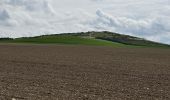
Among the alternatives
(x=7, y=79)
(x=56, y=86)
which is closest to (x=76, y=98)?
(x=56, y=86)

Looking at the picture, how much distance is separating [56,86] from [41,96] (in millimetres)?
3134

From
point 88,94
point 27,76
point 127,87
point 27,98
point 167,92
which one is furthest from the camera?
point 27,76

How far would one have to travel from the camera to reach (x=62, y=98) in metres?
15.7

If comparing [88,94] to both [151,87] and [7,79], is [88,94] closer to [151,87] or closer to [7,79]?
[151,87]

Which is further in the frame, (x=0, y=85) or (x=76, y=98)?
(x=0, y=85)

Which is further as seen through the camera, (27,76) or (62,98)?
(27,76)

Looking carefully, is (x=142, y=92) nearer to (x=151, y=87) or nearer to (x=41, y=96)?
(x=151, y=87)

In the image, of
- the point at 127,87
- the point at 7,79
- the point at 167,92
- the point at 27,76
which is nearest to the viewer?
the point at 167,92

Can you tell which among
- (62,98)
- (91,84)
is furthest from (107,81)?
(62,98)

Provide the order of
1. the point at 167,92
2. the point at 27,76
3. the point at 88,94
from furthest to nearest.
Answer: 1. the point at 27,76
2. the point at 167,92
3. the point at 88,94

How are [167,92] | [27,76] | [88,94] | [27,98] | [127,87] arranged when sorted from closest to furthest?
[27,98] < [88,94] < [167,92] < [127,87] < [27,76]

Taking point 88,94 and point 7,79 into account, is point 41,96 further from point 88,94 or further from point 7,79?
point 7,79

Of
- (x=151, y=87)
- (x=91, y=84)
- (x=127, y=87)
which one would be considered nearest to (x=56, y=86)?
(x=91, y=84)

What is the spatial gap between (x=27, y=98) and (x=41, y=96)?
2.48ft
